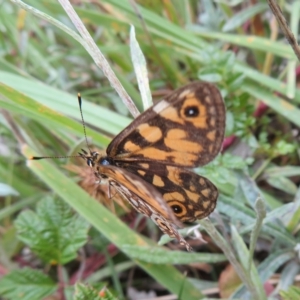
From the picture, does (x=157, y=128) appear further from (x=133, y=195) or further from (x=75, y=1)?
(x=75, y=1)

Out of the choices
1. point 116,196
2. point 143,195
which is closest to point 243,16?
point 116,196

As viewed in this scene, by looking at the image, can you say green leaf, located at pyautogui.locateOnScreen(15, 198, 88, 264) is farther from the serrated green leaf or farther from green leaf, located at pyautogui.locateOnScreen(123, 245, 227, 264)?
the serrated green leaf

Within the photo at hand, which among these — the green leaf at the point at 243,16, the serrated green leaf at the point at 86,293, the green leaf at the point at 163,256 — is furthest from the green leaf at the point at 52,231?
the green leaf at the point at 243,16

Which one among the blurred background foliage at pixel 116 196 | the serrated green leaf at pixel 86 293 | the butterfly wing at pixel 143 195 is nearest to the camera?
the butterfly wing at pixel 143 195

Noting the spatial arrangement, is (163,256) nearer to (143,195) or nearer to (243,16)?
(143,195)

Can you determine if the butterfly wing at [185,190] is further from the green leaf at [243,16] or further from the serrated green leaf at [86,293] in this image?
the green leaf at [243,16]

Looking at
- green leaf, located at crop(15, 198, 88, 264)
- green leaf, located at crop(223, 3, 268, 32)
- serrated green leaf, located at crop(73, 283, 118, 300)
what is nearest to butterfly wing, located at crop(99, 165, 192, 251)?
serrated green leaf, located at crop(73, 283, 118, 300)

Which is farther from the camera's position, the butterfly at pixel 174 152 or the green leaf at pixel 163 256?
the green leaf at pixel 163 256
